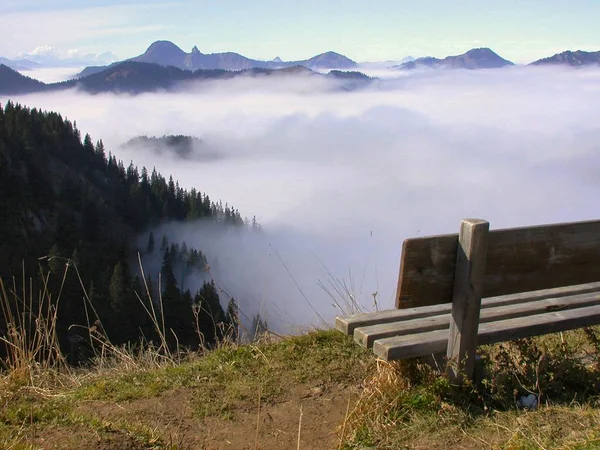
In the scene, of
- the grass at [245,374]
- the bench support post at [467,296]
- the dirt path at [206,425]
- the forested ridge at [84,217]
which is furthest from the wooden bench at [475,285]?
the forested ridge at [84,217]

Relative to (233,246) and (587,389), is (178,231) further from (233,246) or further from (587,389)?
(587,389)

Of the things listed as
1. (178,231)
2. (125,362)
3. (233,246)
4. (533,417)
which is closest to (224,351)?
(125,362)

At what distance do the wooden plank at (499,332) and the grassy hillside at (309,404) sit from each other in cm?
18

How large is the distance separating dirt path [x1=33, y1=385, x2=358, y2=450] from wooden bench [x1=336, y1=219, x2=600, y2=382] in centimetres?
60

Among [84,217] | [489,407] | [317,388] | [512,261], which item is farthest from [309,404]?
[84,217]

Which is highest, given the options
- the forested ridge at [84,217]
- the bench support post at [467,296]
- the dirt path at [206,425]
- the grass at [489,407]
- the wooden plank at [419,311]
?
the bench support post at [467,296]

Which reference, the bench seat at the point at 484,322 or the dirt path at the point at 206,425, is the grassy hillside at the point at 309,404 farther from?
the bench seat at the point at 484,322

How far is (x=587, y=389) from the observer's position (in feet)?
11.8

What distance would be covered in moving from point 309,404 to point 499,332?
52.1 inches

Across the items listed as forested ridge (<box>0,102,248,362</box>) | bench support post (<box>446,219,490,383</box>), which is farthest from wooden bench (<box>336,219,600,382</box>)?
forested ridge (<box>0,102,248,362</box>)

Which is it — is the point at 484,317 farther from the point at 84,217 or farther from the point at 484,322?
the point at 84,217

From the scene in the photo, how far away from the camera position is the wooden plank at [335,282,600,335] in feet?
12.2

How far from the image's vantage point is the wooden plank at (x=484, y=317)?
3.56 meters

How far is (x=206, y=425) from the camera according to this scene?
3.63 meters
